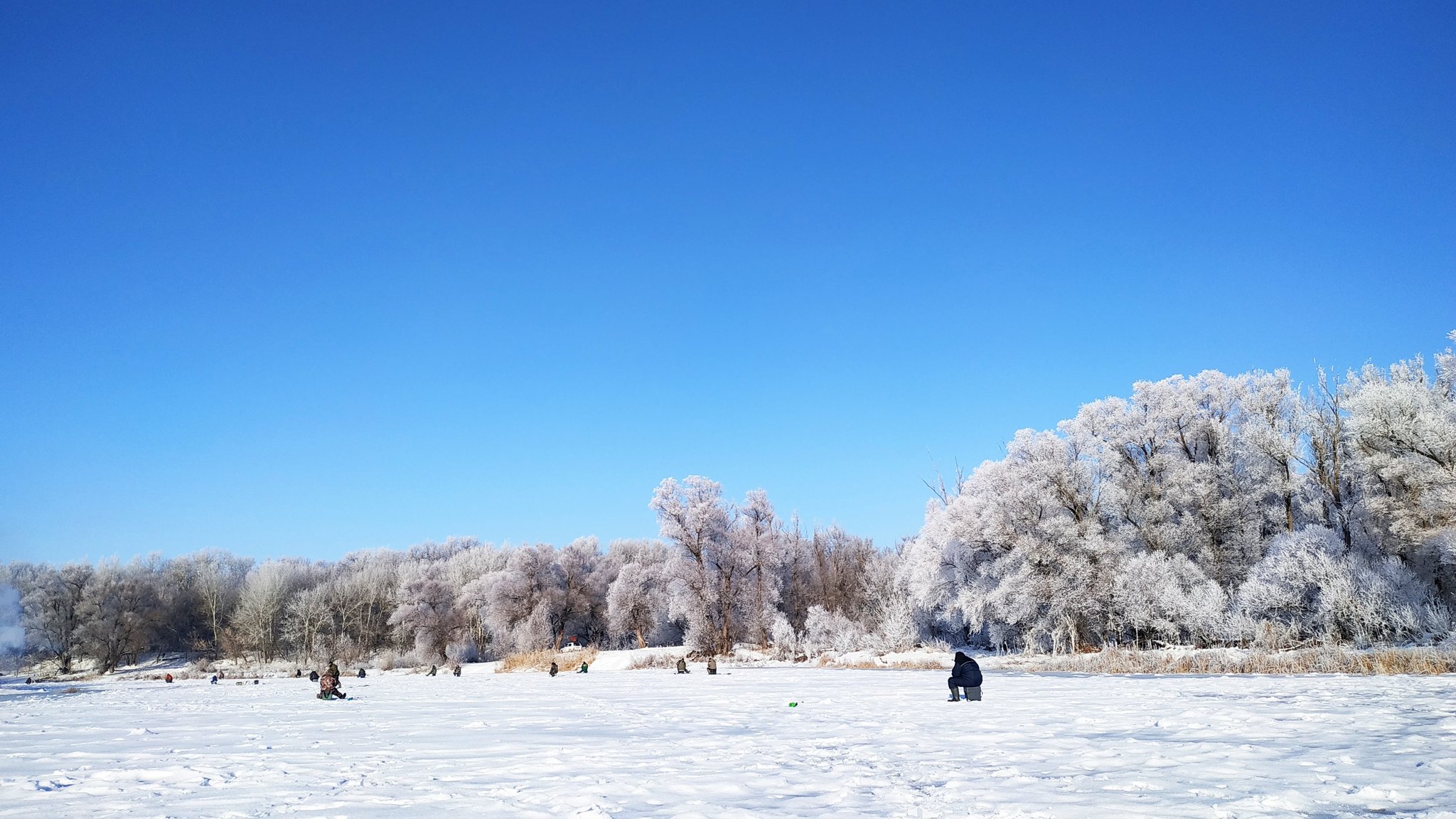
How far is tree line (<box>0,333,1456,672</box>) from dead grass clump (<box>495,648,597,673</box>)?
6899 millimetres

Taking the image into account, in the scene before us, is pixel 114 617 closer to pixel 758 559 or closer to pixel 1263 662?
pixel 758 559

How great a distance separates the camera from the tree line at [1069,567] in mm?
31500

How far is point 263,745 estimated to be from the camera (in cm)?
1282

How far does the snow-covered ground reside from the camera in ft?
24.8

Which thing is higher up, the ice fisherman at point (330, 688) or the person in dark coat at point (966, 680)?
the person in dark coat at point (966, 680)

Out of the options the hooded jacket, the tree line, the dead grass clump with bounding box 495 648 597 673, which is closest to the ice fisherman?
the hooded jacket

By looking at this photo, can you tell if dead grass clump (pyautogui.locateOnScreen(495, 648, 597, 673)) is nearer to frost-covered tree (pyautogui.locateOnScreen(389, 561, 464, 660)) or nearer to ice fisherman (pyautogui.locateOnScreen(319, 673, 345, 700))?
frost-covered tree (pyautogui.locateOnScreen(389, 561, 464, 660))

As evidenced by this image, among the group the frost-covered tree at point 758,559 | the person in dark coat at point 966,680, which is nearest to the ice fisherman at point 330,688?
the person in dark coat at point 966,680

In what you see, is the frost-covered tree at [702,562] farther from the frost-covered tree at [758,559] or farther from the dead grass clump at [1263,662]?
the dead grass clump at [1263,662]

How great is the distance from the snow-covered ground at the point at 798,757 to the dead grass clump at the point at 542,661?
99.5 ft

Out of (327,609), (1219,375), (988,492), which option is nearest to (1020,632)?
(988,492)

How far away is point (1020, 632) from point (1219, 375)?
56.2 ft

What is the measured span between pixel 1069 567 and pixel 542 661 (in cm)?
3216

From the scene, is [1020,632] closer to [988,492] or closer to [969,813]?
[988,492]
